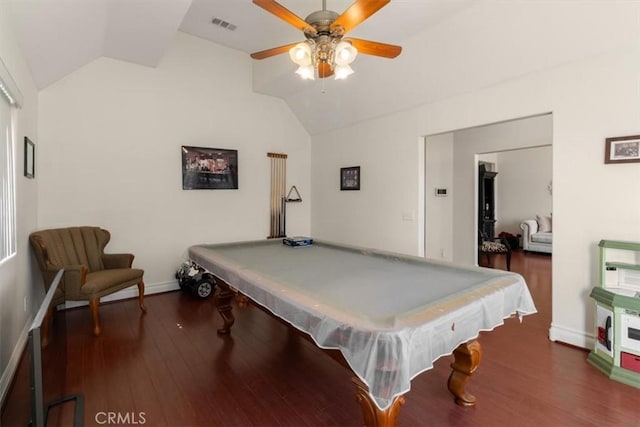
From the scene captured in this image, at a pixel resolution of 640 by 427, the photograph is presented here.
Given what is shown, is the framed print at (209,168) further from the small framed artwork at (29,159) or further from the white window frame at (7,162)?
the white window frame at (7,162)

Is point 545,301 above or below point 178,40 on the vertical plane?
below

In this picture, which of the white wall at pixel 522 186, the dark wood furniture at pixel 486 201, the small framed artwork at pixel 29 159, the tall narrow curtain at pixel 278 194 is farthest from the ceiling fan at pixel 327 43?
the white wall at pixel 522 186

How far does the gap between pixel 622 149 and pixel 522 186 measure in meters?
6.47

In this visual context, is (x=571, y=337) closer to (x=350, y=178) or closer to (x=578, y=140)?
(x=578, y=140)

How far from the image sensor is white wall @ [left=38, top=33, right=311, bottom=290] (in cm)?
373

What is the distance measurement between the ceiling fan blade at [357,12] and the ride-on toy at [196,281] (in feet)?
10.4

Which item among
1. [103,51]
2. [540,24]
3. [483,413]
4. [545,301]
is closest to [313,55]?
[540,24]

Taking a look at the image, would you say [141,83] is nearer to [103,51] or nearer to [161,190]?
[103,51]

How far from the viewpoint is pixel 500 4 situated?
2658mm

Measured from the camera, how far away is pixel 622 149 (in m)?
2.46

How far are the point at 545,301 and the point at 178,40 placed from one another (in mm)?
5885

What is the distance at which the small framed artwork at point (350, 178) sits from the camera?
4.93 metres

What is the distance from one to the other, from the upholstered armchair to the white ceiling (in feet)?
5.33

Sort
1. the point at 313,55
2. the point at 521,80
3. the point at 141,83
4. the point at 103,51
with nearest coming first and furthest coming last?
the point at 313,55
the point at 521,80
the point at 103,51
the point at 141,83
